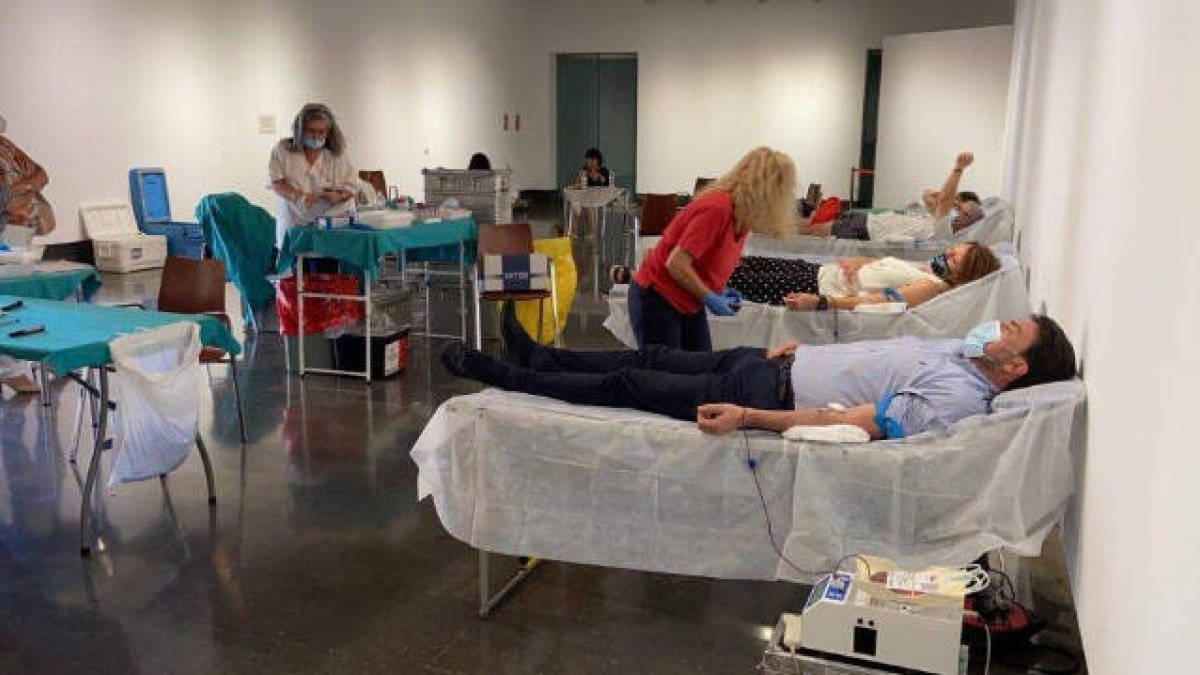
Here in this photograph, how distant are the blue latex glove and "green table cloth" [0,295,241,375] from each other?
1787 mm

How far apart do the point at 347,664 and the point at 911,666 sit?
1402 mm

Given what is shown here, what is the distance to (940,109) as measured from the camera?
1060 centimetres

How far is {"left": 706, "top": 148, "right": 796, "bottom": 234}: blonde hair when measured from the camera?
3314 millimetres

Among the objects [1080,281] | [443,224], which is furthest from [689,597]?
[443,224]

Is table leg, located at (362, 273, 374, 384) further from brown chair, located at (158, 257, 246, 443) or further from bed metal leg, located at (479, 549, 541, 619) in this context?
bed metal leg, located at (479, 549, 541, 619)

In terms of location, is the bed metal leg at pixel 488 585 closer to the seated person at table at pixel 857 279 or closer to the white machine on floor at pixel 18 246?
the seated person at table at pixel 857 279

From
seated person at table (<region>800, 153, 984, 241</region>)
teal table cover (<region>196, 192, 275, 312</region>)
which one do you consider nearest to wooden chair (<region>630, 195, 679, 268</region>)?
seated person at table (<region>800, 153, 984, 241</region>)

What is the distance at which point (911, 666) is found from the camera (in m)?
1.85

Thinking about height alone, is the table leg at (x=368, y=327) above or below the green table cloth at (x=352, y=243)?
below

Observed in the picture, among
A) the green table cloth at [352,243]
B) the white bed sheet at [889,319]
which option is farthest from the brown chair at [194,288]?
the white bed sheet at [889,319]

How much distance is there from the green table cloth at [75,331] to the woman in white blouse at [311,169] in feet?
6.73

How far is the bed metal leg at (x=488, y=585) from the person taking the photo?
270cm

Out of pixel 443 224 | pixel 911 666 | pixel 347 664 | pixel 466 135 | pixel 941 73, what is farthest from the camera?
pixel 466 135

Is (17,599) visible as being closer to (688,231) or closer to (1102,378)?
(688,231)
